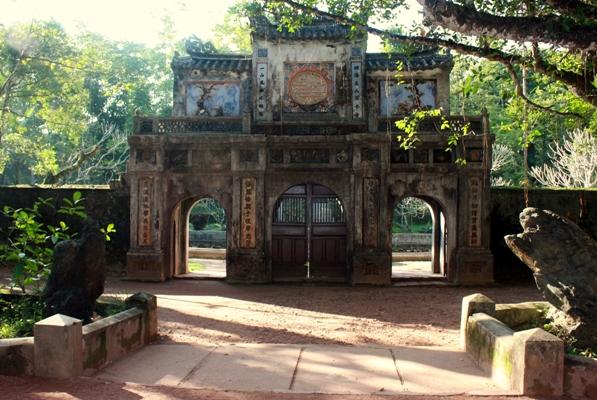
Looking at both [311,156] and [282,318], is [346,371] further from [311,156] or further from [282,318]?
[311,156]

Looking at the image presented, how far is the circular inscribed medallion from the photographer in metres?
14.4

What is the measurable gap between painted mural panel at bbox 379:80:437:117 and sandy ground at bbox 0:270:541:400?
5054 mm

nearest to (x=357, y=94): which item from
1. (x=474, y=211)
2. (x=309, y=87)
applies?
(x=309, y=87)

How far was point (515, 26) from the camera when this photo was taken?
5.26 m

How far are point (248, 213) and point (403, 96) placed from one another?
558 cm

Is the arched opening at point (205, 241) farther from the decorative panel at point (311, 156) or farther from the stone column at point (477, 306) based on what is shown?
the stone column at point (477, 306)

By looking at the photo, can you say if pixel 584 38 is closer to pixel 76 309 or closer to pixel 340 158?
pixel 76 309

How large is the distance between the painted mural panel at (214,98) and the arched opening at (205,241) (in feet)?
8.67

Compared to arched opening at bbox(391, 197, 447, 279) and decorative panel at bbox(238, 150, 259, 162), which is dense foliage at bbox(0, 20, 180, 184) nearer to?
decorative panel at bbox(238, 150, 259, 162)

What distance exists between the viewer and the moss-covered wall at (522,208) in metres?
13.6

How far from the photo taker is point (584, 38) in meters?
5.13

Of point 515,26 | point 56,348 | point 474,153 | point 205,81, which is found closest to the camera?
point 56,348

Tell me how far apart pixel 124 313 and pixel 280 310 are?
3.91 m

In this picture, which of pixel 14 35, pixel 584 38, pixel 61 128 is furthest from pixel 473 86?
pixel 61 128
